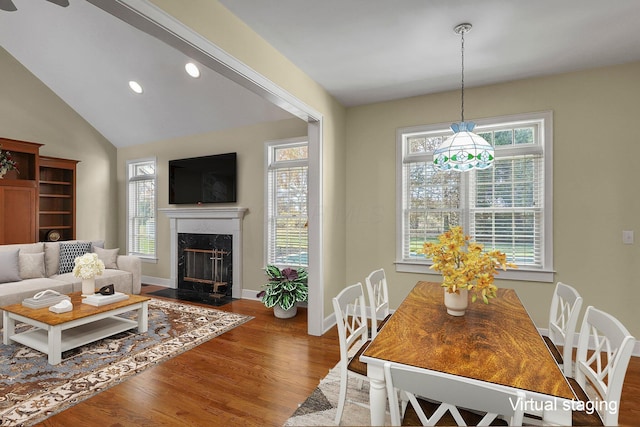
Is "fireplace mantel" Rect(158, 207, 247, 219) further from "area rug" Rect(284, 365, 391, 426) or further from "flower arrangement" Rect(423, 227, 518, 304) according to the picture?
"flower arrangement" Rect(423, 227, 518, 304)

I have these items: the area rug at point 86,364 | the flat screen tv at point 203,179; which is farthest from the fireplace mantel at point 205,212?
the area rug at point 86,364

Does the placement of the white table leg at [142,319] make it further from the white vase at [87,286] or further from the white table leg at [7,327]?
the white table leg at [7,327]

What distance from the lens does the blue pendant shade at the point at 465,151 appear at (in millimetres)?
2215

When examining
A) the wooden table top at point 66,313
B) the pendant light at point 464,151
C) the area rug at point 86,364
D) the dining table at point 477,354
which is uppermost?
the pendant light at point 464,151

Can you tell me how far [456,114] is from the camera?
370 cm

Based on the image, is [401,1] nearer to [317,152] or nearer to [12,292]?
[317,152]

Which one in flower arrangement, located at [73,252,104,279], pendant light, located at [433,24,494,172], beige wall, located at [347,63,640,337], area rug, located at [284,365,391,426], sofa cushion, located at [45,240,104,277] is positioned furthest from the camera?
sofa cushion, located at [45,240,104,277]

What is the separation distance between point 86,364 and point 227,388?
1.38 metres

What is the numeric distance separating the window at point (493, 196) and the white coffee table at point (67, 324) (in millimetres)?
3144

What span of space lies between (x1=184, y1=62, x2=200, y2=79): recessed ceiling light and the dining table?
12.8 feet

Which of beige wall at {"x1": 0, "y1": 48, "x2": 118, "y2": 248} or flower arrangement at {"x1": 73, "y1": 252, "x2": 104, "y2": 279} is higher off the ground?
beige wall at {"x1": 0, "y1": 48, "x2": 118, "y2": 248}

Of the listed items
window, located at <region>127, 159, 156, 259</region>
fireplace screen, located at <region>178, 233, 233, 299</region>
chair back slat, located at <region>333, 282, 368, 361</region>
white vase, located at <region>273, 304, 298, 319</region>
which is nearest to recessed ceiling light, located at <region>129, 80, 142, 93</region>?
window, located at <region>127, 159, 156, 259</region>

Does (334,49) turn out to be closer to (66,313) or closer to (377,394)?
(377,394)

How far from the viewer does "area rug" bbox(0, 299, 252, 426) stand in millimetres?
2225
